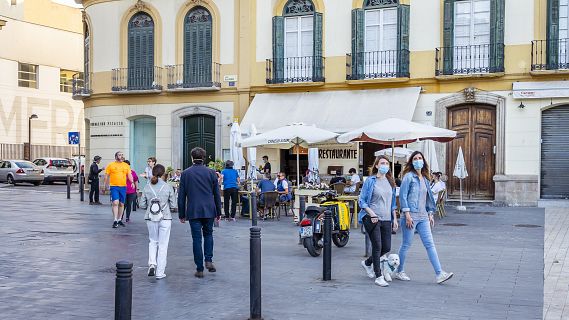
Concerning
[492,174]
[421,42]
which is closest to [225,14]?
[421,42]

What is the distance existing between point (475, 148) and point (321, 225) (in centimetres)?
1241

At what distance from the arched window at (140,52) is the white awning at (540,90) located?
13454 mm

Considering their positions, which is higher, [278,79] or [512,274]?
[278,79]

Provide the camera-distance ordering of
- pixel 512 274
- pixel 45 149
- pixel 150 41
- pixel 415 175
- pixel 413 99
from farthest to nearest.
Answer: pixel 45 149
pixel 150 41
pixel 413 99
pixel 512 274
pixel 415 175

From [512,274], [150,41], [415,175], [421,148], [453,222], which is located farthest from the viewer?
[150,41]

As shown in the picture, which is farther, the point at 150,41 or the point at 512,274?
the point at 150,41

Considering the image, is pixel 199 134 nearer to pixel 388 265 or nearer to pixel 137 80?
pixel 137 80

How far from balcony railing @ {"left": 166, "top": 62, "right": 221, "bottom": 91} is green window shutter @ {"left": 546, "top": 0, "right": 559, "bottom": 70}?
11.3m

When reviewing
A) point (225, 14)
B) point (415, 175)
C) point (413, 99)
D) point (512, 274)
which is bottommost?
point (512, 274)

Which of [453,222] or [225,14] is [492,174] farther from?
[225,14]

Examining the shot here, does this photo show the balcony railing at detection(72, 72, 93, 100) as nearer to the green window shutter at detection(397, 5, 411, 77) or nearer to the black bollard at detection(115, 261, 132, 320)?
the green window shutter at detection(397, 5, 411, 77)

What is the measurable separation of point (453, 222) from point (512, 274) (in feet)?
24.6

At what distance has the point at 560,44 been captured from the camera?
2130 cm

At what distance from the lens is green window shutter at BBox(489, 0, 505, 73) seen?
21.9 meters
